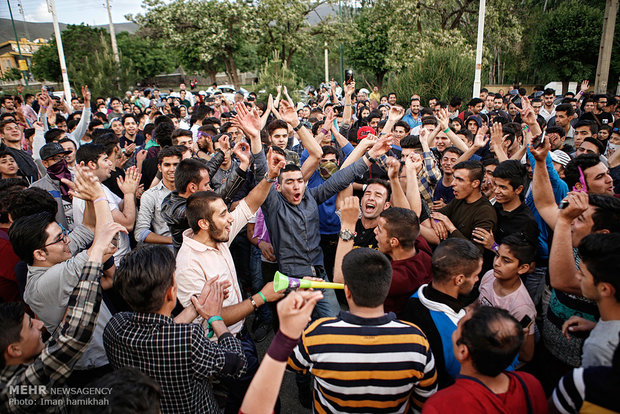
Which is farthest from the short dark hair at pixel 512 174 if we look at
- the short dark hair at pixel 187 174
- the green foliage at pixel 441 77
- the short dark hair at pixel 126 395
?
the green foliage at pixel 441 77

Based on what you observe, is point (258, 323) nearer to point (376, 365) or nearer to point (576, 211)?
point (376, 365)

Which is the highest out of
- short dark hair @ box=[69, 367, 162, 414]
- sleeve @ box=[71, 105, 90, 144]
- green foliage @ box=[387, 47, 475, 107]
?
green foliage @ box=[387, 47, 475, 107]

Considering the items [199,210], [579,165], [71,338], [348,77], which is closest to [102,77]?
[348,77]

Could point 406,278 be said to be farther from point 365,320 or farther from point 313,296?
point 313,296

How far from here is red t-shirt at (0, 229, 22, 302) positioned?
289 cm

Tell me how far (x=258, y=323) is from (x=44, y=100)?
23.7 ft

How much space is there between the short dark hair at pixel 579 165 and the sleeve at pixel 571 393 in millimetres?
2934

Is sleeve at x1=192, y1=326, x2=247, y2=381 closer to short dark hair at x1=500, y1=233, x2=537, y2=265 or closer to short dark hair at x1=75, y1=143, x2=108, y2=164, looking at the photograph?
short dark hair at x1=500, y1=233, x2=537, y2=265

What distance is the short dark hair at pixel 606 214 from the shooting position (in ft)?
8.50

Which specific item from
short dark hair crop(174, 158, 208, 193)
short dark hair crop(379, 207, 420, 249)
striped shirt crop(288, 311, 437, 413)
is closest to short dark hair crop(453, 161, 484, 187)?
short dark hair crop(379, 207, 420, 249)

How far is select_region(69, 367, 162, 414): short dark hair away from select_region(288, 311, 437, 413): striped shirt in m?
0.79

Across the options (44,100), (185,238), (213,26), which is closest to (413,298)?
(185,238)

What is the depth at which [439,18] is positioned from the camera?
21.0 meters

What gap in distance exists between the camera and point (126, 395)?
4.65 feet
